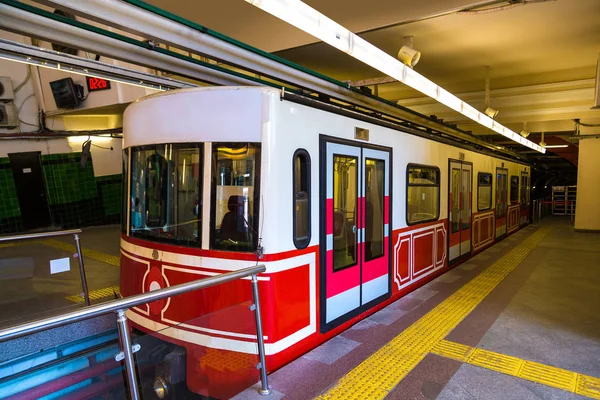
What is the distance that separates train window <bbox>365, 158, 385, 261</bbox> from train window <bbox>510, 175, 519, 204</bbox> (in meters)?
8.36

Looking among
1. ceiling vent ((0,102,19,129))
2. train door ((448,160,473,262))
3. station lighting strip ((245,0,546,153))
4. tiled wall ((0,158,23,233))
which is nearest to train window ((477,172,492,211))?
train door ((448,160,473,262))

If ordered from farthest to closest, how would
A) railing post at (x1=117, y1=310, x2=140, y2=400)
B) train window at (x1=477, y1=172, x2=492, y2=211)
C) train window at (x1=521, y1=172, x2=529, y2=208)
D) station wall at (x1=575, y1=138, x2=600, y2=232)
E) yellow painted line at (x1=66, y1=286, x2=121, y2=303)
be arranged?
train window at (x1=521, y1=172, x2=529, y2=208), station wall at (x1=575, y1=138, x2=600, y2=232), train window at (x1=477, y1=172, x2=492, y2=211), yellow painted line at (x1=66, y1=286, x2=121, y2=303), railing post at (x1=117, y1=310, x2=140, y2=400)

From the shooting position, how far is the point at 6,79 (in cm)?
1005

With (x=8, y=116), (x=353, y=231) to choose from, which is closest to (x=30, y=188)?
(x=8, y=116)

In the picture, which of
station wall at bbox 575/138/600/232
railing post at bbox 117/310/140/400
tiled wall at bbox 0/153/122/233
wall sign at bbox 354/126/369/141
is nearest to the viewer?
railing post at bbox 117/310/140/400

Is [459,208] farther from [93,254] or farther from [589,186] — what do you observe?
[589,186]

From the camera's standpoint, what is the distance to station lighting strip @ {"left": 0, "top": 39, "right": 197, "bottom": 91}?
300 cm

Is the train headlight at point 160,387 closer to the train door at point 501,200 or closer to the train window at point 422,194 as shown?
the train window at point 422,194

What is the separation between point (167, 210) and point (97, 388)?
5.02 ft

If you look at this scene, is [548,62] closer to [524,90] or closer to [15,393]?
[524,90]

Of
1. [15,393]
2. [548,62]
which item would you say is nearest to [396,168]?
[15,393]

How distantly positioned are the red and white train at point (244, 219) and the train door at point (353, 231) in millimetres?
17

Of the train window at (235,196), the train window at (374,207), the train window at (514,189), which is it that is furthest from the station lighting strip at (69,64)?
the train window at (514,189)

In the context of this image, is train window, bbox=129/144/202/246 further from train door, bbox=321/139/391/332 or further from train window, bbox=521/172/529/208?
train window, bbox=521/172/529/208
